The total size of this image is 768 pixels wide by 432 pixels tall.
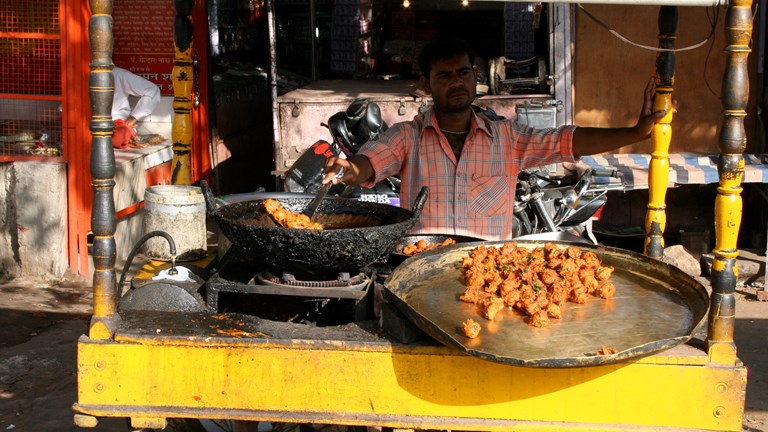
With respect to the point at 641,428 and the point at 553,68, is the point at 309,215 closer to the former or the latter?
the point at 641,428

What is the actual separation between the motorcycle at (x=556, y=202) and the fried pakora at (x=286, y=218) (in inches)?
113

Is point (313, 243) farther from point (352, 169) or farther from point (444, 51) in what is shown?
point (444, 51)

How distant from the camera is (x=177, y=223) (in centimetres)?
384

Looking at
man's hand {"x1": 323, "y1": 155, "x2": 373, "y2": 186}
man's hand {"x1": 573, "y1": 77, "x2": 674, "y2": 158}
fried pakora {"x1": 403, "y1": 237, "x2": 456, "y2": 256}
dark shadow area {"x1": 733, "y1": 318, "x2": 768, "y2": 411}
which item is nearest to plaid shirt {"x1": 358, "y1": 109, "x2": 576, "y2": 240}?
man's hand {"x1": 323, "y1": 155, "x2": 373, "y2": 186}

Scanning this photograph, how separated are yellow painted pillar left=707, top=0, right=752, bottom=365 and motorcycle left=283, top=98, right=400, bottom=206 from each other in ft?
11.6

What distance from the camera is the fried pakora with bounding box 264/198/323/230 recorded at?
126 inches

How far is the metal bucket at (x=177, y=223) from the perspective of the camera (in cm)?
382

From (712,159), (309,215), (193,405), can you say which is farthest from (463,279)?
(712,159)

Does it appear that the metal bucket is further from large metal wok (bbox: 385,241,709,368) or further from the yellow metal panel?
large metal wok (bbox: 385,241,709,368)

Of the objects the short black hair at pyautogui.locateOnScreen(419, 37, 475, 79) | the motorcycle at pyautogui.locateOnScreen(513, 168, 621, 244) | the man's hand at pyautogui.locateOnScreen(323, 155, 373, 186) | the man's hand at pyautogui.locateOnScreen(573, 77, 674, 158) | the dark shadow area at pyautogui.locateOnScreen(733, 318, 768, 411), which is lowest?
the dark shadow area at pyautogui.locateOnScreen(733, 318, 768, 411)

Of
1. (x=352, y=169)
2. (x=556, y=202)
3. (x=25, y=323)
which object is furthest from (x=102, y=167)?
(x=556, y=202)

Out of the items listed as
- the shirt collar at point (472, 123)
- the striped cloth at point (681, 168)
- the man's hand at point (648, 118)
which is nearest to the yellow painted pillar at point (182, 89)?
the shirt collar at point (472, 123)

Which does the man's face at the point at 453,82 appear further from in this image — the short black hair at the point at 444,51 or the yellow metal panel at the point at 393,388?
the yellow metal panel at the point at 393,388

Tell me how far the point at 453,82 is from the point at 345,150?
2.73 m
